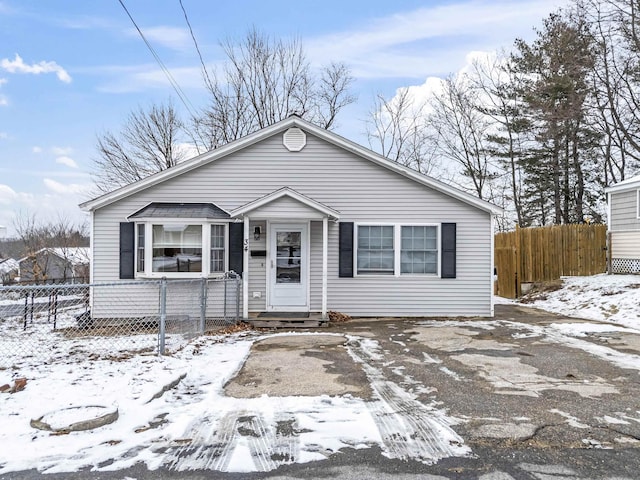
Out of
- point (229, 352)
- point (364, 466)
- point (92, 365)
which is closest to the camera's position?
point (364, 466)

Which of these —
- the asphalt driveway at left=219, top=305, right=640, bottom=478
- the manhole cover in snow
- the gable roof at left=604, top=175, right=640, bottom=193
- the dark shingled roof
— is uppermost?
the gable roof at left=604, top=175, right=640, bottom=193

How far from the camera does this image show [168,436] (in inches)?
145

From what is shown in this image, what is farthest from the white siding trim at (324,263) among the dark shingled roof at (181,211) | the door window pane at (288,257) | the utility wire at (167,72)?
the utility wire at (167,72)

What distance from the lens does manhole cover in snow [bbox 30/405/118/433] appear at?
3.70 metres

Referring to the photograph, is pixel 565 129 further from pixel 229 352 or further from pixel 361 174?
pixel 229 352

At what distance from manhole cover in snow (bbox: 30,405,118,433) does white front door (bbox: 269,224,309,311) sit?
21.5ft

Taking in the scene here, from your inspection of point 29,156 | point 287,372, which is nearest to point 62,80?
point 29,156

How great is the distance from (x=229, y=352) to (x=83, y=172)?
2022cm

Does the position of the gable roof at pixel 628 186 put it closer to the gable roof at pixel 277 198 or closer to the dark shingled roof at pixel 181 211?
the gable roof at pixel 277 198

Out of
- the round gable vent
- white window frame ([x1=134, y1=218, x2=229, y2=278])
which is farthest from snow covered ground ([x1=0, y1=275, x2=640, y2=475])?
the round gable vent

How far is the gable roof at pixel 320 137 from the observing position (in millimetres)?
10383

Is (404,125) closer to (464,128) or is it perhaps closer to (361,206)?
(464,128)

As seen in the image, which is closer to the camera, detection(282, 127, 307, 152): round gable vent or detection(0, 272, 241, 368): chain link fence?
detection(0, 272, 241, 368): chain link fence

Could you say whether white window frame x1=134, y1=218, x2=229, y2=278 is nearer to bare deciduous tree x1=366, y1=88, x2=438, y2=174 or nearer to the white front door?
the white front door
